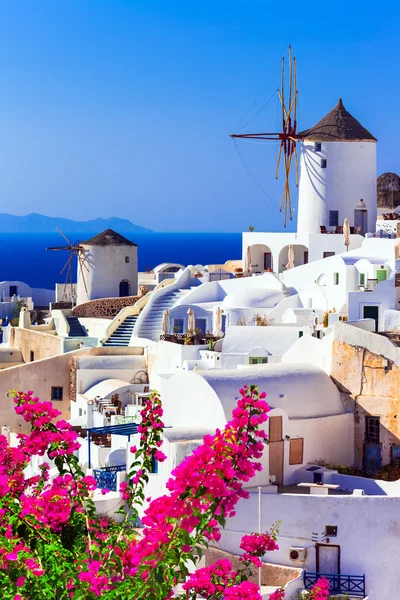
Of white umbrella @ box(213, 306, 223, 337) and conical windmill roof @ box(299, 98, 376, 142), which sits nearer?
white umbrella @ box(213, 306, 223, 337)

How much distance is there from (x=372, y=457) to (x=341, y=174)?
53.9ft

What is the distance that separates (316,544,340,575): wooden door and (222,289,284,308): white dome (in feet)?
44.7

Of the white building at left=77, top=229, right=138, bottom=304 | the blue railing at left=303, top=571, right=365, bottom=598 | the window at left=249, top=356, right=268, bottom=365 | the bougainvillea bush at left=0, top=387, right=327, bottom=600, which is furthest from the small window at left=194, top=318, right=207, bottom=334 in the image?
the bougainvillea bush at left=0, top=387, right=327, bottom=600

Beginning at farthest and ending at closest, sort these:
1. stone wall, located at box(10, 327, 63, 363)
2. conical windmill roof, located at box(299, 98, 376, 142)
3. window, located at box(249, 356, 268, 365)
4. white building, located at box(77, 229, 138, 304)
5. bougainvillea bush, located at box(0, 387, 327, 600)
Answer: white building, located at box(77, 229, 138, 304)
conical windmill roof, located at box(299, 98, 376, 142)
stone wall, located at box(10, 327, 63, 363)
window, located at box(249, 356, 268, 365)
bougainvillea bush, located at box(0, 387, 327, 600)

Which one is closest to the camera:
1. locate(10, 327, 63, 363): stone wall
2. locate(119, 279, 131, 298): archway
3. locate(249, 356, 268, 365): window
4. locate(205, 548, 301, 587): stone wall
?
locate(205, 548, 301, 587): stone wall

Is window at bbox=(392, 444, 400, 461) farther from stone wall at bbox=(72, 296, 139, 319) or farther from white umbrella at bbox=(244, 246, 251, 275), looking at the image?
stone wall at bbox=(72, 296, 139, 319)

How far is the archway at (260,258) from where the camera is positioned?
40.1m

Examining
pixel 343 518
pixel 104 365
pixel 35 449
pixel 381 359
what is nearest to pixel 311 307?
pixel 104 365

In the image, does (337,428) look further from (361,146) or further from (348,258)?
(361,146)

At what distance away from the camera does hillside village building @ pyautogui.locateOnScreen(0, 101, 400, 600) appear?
2089 cm

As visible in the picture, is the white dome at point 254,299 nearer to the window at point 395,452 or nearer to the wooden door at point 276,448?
the window at point 395,452

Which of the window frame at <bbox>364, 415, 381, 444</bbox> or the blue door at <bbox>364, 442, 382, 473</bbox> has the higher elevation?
the window frame at <bbox>364, 415, 381, 444</bbox>

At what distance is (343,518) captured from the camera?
20.8 meters

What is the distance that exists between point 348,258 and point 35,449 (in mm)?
22081
